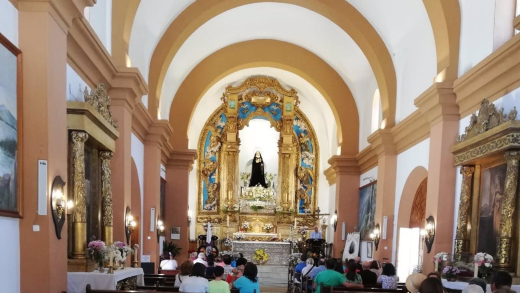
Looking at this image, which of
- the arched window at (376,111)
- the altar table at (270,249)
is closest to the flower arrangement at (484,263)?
the arched window at (376,111)

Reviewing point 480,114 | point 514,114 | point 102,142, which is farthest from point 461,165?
point 102,142

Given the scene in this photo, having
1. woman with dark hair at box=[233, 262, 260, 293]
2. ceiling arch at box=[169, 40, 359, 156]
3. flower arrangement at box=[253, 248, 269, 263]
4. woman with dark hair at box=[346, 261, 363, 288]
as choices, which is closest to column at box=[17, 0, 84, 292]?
woman with dark hair at box=[233, 262, 260, 293]

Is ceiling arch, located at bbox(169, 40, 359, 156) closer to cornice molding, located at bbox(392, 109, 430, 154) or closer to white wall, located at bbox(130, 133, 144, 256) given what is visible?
white wall, located at bbox(130, 133, 144, 256)

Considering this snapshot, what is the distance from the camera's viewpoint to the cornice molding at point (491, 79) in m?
8.08

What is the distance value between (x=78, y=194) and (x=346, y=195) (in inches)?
528

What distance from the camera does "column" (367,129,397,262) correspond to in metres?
14.8

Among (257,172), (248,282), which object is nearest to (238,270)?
(248,282)

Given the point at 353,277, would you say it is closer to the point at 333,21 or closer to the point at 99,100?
the point at 99,100

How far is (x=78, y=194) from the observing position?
8172mm

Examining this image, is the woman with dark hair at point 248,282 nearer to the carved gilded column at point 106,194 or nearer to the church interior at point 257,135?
the church interior at point 257,135

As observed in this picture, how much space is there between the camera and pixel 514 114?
797cm

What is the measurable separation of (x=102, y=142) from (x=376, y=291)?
5.24m

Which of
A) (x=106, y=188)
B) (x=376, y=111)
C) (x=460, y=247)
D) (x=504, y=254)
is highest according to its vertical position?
(x=376, y=111)

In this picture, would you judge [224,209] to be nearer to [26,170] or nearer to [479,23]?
[479,23]
